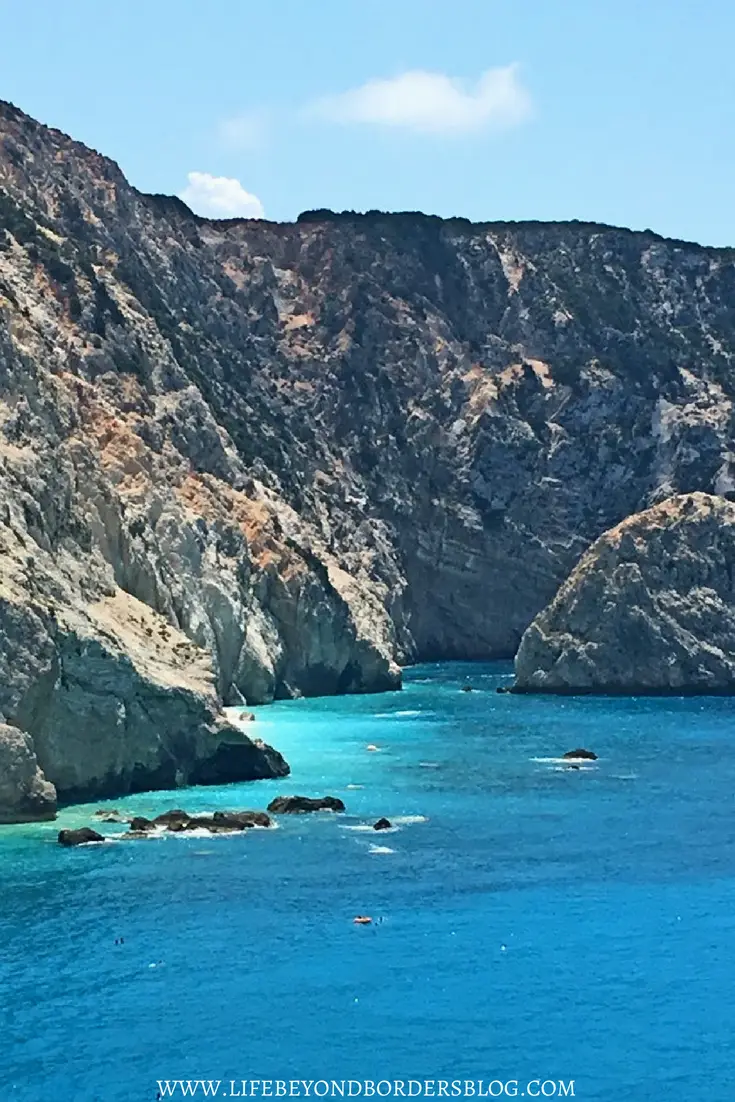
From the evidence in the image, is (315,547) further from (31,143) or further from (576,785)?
(576,785)

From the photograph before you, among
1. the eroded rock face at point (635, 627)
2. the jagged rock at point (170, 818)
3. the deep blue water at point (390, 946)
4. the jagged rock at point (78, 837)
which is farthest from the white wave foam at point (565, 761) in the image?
the eroded rock face at point (635, 627)

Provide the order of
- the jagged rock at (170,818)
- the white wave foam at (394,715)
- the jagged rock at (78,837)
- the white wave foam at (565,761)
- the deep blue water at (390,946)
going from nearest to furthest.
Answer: the deep blue water at (390,946), the jagged rock at (78,837), the jagged rock at (170,818), the white wave foam at (565,761), the white wave foam at (394,715)

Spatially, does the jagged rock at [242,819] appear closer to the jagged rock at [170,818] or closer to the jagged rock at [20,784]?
the jagged rock at [170,818]

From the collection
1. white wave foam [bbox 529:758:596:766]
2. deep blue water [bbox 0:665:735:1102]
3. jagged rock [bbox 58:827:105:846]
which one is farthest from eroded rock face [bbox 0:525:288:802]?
white wave foam [bbox 529:758:596:766]

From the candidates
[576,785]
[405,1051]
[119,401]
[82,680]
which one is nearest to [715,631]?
[119,401]

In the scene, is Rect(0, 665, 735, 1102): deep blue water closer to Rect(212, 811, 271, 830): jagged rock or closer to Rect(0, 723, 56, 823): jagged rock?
Rect(212, 811, 271, 830): jagged rock

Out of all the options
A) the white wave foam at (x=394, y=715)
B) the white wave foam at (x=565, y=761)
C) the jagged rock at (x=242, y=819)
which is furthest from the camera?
the white wave foam at (x=394, y=715)
